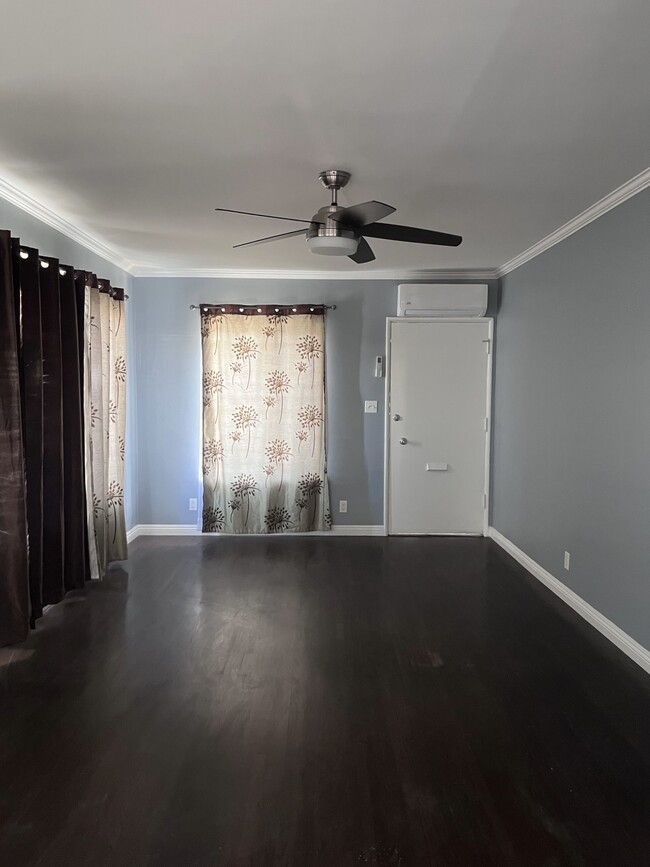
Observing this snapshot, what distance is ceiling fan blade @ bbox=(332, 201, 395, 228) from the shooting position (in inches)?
97.0

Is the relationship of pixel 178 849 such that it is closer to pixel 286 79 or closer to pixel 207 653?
pixel 207 653

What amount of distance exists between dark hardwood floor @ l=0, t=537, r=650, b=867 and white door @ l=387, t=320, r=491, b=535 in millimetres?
1482

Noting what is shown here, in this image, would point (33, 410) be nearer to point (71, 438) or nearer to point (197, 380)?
point (71, 438)

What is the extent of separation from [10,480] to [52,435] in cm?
51

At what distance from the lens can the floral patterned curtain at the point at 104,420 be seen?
13.1 ft

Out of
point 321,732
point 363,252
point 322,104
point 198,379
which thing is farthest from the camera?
point 198,379

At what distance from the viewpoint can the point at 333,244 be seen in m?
2.75

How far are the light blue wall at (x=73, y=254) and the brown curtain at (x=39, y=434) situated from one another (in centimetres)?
17

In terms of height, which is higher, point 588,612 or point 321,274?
point 321,274

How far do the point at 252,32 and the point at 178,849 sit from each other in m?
2.43

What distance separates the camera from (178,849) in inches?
69.8

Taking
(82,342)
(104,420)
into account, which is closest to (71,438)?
(104,420)

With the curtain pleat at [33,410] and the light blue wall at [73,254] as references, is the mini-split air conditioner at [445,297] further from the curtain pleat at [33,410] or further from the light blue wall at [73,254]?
the curtain pleat at [33,410]

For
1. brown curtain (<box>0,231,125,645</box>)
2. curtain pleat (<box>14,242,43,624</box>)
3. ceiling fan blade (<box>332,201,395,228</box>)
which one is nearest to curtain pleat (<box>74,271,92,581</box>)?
brown curtain (<box>0,231,125,645</box>)
